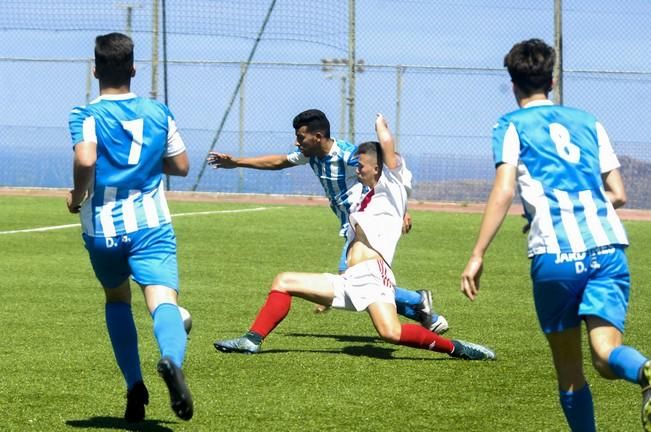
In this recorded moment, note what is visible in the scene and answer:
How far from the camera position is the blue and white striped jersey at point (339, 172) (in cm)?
972

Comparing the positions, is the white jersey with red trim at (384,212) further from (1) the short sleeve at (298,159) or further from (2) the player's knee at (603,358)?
(2) the player's knee at (603,358)

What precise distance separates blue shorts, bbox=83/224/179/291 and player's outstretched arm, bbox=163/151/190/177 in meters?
0.28

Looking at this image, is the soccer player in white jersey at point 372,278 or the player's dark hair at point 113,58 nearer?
the player's dark hair at point 113,58

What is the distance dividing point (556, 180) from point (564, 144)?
0.49ft

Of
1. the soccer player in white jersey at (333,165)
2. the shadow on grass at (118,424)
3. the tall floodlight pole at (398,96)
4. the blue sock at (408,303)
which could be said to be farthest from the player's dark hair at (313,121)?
the tall floodlight pole at (398,96)

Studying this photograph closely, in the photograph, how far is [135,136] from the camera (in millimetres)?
6191

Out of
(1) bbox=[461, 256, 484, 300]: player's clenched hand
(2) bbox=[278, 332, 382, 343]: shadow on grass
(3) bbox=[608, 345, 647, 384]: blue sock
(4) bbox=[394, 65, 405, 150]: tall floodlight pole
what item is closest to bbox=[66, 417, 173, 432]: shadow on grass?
(1) bbox=[461, 256, 484, 300]: player's clenched hand

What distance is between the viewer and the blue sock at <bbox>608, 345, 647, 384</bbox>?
516 centimetres

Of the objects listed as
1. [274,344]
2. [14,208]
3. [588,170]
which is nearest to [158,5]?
[14,208]

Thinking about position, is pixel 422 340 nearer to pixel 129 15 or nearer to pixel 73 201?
pixel 73 201

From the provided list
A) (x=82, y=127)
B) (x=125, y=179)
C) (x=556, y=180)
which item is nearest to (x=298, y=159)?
(x=125, y=179)

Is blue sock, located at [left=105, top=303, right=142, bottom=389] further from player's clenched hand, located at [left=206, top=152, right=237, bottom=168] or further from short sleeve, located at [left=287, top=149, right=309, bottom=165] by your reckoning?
short sleeve, located at [left=287, top=149, right=309, bottom=165]

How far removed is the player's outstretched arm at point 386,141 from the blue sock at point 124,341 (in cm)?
234

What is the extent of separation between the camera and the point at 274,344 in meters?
9.22
